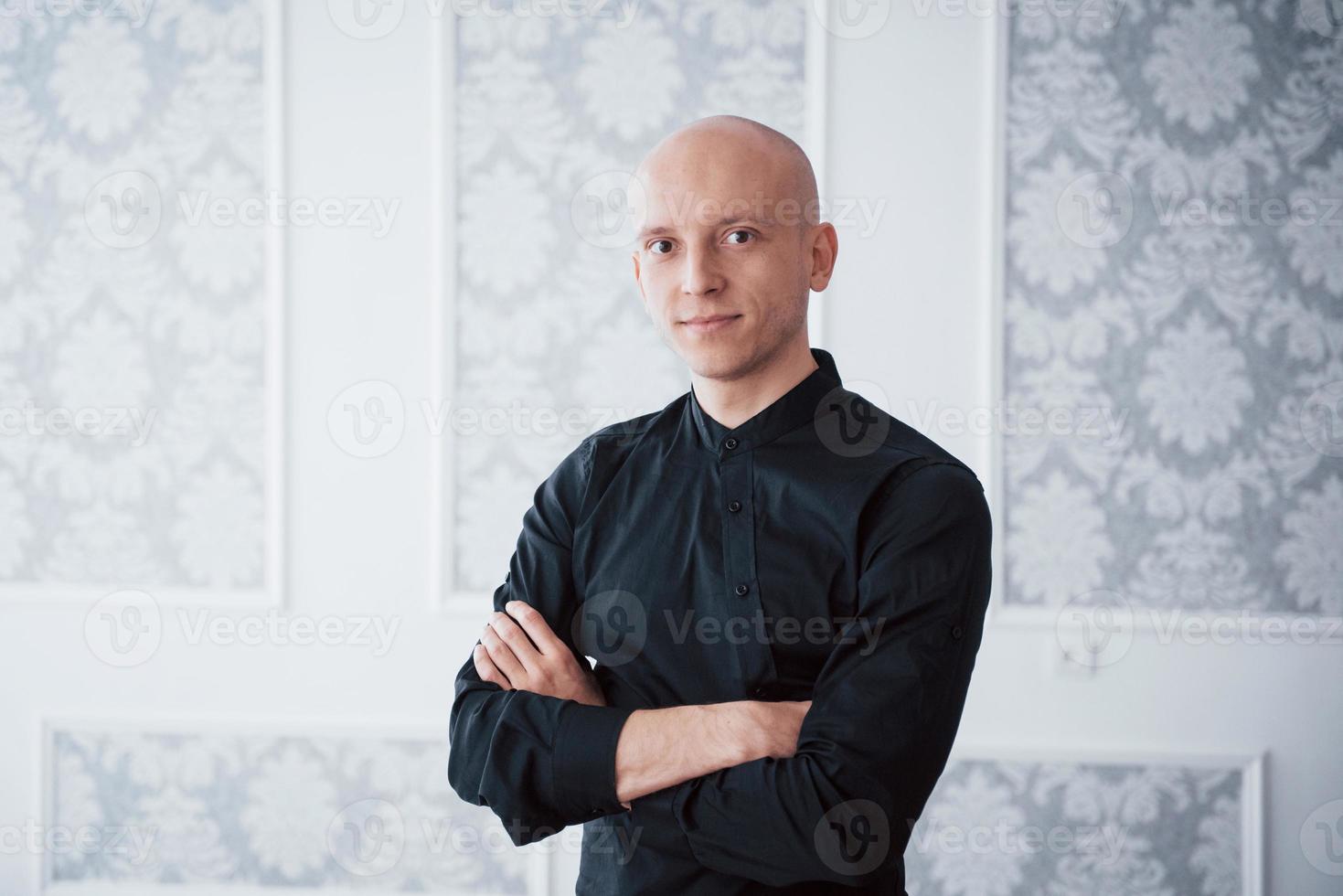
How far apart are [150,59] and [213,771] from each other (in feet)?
6.32

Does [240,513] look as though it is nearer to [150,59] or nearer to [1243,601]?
[150,59]

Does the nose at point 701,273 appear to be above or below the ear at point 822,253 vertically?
below

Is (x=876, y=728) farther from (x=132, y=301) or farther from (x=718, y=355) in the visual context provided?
(x=132, y=301)

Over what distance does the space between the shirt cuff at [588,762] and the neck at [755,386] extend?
0.41 metres

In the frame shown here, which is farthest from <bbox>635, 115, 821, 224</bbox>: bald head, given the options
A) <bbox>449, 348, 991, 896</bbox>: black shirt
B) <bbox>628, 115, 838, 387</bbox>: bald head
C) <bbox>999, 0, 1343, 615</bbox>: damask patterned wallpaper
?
<bbox>999, 0, 1343, 615</bbox>: damask patterned wallpaper

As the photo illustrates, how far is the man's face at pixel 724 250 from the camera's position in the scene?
110cm

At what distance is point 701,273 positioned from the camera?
3.62 ft

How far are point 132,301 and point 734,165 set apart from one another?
81.2 inches

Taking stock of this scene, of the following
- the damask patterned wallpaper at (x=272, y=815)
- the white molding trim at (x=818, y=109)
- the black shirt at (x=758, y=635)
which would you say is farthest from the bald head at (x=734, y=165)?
the damask patterned wallpaper at (x=272, y=815)

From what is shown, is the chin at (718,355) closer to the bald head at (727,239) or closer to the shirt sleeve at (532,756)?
the bald head at (727,239)

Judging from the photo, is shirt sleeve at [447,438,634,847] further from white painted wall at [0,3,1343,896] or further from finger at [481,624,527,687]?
white painted wall at [0,3,1343,896]

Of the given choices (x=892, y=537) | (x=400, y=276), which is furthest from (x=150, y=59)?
(x=892, y=537)

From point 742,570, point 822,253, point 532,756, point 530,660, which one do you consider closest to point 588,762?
point 532,756

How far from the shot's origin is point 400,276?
7.93 ft
